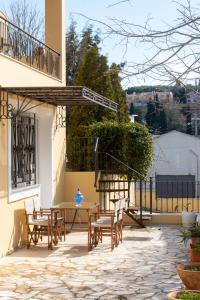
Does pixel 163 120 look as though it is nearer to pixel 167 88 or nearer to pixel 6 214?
pixel 167 88

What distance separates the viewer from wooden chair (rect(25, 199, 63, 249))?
11.4m

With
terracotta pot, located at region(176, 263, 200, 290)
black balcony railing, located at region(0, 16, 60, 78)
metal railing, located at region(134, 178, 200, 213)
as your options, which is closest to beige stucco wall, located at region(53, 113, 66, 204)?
black balcony railing, located at region(0, 16, 60, 78)

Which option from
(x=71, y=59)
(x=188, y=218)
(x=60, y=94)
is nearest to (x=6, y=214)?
(x=60, y=94)

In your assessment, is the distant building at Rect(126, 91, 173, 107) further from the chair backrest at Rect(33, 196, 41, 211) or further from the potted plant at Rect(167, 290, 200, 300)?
the chair backrest at Rect(33, 196, 41, 211)

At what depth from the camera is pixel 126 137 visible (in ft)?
52.8

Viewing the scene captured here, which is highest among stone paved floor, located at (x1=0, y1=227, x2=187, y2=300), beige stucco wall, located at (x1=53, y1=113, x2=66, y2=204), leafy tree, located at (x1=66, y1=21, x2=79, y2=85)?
leafy tree, located at (x1=66, y1=21, x2=79, y2=85)

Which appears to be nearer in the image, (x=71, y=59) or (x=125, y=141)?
(x=125, y=141)

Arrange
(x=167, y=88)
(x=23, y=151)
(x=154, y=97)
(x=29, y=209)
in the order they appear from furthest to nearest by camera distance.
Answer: (x=23, y=151), (x=29, y=209), (x=154, y=97), (x=167, y=88)

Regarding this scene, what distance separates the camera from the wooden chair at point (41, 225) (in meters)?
11.4

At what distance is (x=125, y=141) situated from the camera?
16.1 meters

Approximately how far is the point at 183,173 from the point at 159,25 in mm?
28138

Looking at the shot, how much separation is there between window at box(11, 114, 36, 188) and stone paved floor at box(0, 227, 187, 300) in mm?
1692

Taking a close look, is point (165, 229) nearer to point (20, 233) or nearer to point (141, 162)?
point (141, 162)

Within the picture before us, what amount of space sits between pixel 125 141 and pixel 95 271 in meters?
7.21
